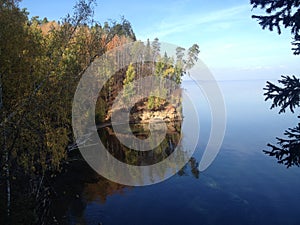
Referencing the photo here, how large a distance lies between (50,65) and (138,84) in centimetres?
4103

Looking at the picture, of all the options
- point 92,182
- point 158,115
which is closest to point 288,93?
point 92,182

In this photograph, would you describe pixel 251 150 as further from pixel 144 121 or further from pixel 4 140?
pixel 4 140

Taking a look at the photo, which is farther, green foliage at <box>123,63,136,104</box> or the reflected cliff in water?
green foliage at <box>123,63,136,104</box>

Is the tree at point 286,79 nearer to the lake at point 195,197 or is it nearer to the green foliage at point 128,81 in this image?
the lake at point 195,197

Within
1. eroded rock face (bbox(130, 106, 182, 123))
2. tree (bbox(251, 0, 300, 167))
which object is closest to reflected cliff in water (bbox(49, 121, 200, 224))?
tree (bbox(251, 0, 300, 167))

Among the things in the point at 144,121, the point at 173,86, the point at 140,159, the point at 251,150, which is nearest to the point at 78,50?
the point at 140,159

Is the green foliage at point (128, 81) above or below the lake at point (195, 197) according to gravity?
above

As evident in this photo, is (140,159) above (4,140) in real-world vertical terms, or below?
below

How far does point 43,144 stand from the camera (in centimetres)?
1032

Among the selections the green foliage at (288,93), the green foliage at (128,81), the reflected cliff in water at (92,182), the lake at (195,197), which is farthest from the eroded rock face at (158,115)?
the green foliage at (288,93)

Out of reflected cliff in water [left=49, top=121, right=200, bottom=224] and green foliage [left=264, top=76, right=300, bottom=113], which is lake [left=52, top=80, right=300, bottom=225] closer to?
reflected cliff in water [left=49, top=121, right=200, bottom=224]

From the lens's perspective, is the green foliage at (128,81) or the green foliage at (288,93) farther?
the green foliage at (128,81)

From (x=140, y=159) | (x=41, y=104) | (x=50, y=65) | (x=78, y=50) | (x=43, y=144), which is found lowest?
(x=140, y=159)

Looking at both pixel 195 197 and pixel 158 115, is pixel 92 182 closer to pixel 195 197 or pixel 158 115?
pixel 195 197
